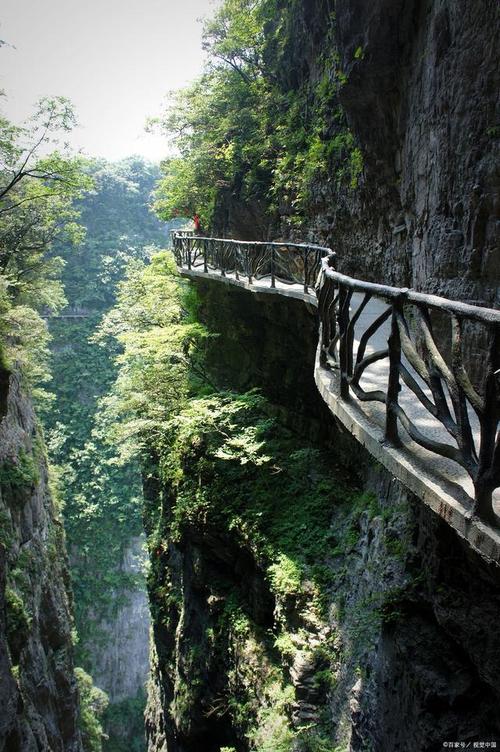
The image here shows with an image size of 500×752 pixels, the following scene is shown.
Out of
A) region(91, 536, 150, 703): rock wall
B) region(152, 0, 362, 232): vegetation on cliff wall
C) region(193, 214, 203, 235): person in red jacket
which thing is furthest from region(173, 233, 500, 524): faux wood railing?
region(91, 536, 150, 703): rock wall

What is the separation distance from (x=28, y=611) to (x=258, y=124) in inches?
564

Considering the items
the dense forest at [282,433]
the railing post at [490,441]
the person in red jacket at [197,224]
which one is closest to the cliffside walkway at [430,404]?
the railing post at [490,441]

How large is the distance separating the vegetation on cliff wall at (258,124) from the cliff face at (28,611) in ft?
26.9

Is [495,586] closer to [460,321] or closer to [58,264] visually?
[460,321]

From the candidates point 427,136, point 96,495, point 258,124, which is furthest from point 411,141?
point 96,495

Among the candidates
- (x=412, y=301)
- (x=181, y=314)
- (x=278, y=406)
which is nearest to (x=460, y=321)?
(x=412, y=301)

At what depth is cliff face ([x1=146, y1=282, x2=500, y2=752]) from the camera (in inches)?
147

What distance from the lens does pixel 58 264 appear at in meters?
22.9

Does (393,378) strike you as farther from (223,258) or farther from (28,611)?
(28,611)

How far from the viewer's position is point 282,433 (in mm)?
9445

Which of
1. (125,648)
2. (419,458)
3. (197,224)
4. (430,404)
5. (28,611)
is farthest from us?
(125,648)

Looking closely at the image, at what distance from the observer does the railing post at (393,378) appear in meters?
2.84

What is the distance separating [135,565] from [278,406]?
84.7 ft

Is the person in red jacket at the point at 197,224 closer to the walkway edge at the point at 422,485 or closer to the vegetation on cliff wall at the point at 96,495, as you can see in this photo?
the vegetation on cliff wall at the point at 96,495
